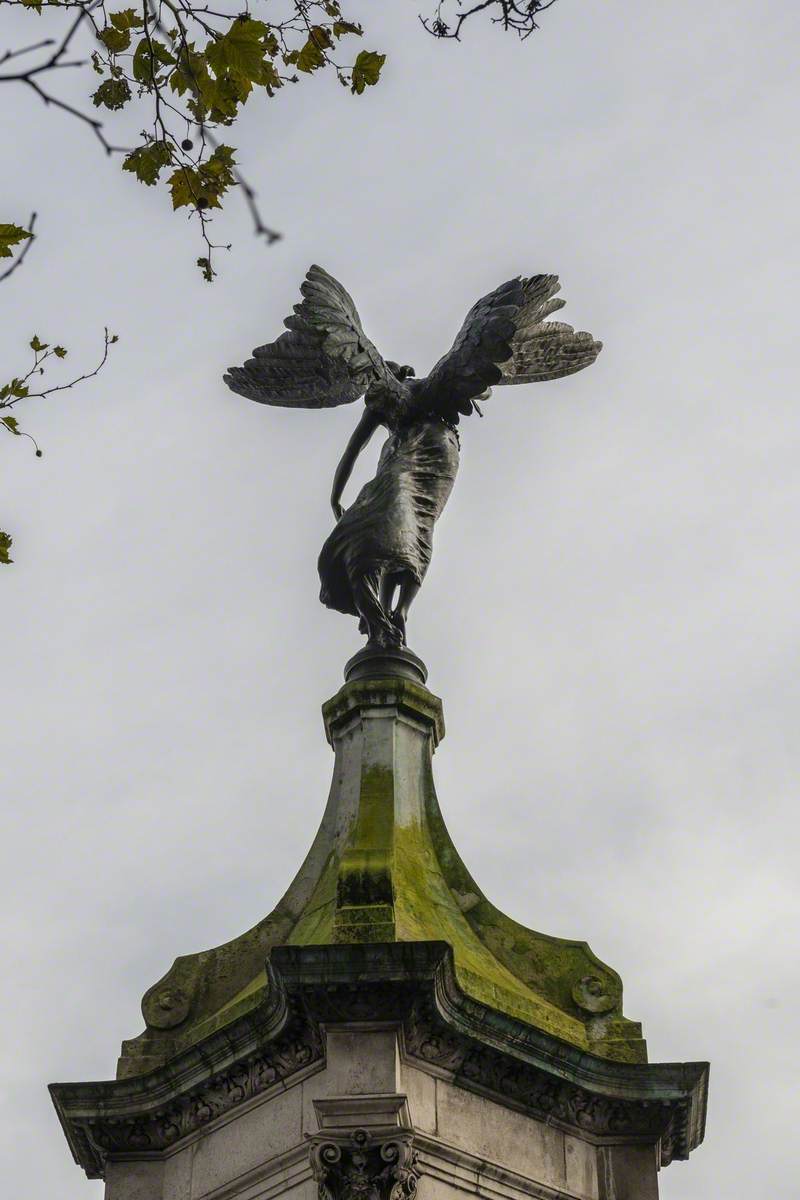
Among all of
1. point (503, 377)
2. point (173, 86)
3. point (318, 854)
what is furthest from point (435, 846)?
point (173, 86)

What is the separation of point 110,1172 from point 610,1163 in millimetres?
2735

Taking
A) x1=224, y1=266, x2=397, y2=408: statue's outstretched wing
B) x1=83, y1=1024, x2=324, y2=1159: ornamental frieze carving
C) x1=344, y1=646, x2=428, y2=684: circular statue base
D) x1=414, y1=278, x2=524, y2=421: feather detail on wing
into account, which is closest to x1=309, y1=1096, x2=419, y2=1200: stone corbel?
x1=83, y1=1024, x2=324, y2=1159: ornamental frieze carving

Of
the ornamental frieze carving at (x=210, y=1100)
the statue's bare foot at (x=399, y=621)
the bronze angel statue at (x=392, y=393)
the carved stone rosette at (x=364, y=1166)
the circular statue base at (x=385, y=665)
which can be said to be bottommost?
the carved stone rosette at (x=364, y=1166)

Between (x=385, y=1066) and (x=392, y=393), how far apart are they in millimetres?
5643

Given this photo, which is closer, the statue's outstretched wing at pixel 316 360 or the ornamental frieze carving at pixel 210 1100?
the ornamental frieze carving at pixel 210 1100

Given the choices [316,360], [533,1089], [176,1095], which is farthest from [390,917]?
[316,360]

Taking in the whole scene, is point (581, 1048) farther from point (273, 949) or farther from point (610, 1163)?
point (273, 949)

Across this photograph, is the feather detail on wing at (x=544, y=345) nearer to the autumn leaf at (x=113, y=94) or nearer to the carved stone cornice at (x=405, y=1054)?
the carved stone cornice at (x=405, y=1054)

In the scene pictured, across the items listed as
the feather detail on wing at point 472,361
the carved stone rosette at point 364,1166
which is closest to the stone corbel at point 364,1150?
the carved stone rosette at point 364,1166

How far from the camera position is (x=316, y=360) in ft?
53.3

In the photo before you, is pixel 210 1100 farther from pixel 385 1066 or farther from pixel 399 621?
pixel 399 621

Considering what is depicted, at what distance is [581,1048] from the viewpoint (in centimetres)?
1202

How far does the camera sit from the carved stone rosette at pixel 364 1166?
1102 cm

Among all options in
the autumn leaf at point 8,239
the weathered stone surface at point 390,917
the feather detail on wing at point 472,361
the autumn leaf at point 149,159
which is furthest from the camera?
the feather detail on wing at point 472,361
